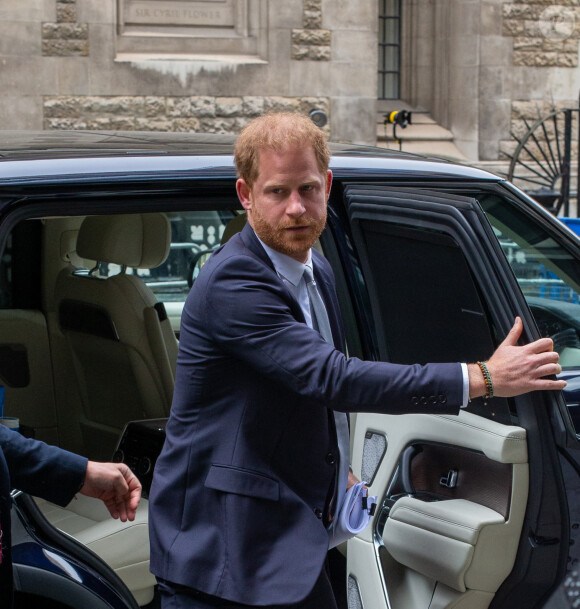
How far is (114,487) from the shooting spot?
6.90 feet

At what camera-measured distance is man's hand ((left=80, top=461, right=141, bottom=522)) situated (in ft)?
6.82

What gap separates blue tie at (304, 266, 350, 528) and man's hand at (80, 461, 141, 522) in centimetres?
44

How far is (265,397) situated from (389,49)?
1331 cm

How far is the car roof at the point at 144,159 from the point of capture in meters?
2.25

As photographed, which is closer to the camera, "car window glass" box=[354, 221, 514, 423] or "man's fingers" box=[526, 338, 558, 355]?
"man's fingers" box=[526, 338, 558, 355]

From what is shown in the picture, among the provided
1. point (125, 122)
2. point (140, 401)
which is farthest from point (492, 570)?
point (125, 122)

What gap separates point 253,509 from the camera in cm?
194

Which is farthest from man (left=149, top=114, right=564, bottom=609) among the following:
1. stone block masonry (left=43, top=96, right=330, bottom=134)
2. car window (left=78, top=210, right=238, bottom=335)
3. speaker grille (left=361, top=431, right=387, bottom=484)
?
stone block masonry (left=43, top=96, right=330, bottom=134)

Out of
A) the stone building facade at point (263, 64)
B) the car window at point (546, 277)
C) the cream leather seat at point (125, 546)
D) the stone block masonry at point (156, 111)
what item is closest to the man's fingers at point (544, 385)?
the car window at point (546, 277)

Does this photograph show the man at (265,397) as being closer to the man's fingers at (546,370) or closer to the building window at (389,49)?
the man's fingers at (546,370)

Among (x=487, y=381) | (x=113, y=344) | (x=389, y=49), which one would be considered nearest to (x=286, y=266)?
(x=487, y=381)

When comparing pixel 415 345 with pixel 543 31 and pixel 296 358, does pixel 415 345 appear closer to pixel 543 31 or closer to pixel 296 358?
pixel 296 358

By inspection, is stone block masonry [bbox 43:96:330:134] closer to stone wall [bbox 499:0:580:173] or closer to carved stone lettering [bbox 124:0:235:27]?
carved stone lettering [bbox 124:0:235:27]

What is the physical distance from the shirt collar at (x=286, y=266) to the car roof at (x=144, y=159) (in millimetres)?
470
